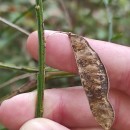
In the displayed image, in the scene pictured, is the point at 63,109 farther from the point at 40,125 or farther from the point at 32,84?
the point at 40,125

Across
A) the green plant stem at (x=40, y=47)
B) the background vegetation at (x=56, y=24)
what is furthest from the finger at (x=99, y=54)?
the background vegetation at (x=56, y=24)

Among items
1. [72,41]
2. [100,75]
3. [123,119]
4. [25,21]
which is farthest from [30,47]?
[25,21]

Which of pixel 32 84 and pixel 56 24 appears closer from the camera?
pixel 32 84

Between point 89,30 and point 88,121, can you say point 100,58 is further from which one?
point 89,30

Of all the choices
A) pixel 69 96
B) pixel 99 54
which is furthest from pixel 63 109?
pixel 99 54

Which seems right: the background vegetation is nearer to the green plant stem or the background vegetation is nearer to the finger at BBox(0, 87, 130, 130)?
the finger at BBox(0, 87, 130, 130)

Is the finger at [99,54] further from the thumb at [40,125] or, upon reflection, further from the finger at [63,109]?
the thumb at [40,125]

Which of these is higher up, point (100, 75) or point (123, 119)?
point (100, 75)
